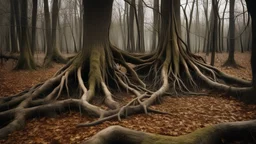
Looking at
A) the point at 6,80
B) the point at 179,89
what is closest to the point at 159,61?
the point at 179,89

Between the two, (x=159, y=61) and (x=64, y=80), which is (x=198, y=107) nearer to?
(x=159, y=61)

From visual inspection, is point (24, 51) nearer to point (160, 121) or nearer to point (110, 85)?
point (110, 85)

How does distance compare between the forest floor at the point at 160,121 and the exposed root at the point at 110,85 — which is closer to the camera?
the forest floor at the point at 160,121

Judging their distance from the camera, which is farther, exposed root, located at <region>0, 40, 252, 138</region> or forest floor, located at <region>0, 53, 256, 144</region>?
exposed root, located at <region>0, 40, 252, 138</region>

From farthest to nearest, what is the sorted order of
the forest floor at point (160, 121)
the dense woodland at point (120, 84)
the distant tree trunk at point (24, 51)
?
1. the distant tree trunk at point (24, 51)
2. the forest floor at point (160, 121)
3. the dense woodland at point (120, 84)

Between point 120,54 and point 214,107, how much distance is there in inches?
146

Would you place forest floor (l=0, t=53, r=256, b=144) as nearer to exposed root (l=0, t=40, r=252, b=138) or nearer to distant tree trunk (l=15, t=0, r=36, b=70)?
exposed root (l=0, t=40, r=252, b=138)

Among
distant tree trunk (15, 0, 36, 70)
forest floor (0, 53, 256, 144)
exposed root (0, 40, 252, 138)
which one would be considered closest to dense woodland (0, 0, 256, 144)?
exposed root (0, 40, 252, 138)

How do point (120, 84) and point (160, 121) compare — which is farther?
point (120, 84)

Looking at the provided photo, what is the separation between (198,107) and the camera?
5594mm

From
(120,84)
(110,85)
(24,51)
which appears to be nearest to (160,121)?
(120,84)

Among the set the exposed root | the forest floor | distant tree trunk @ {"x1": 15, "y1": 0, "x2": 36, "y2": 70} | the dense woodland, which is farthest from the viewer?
distant tree trunk @ {"x1": 15, "y1": 0, "x2": 36, "y2": 70}

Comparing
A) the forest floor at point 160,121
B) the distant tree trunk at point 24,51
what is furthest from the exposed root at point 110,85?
the distant tree trunk at point 24,51

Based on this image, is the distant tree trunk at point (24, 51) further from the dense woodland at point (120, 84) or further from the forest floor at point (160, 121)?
the forest floor at point (160, 121)
